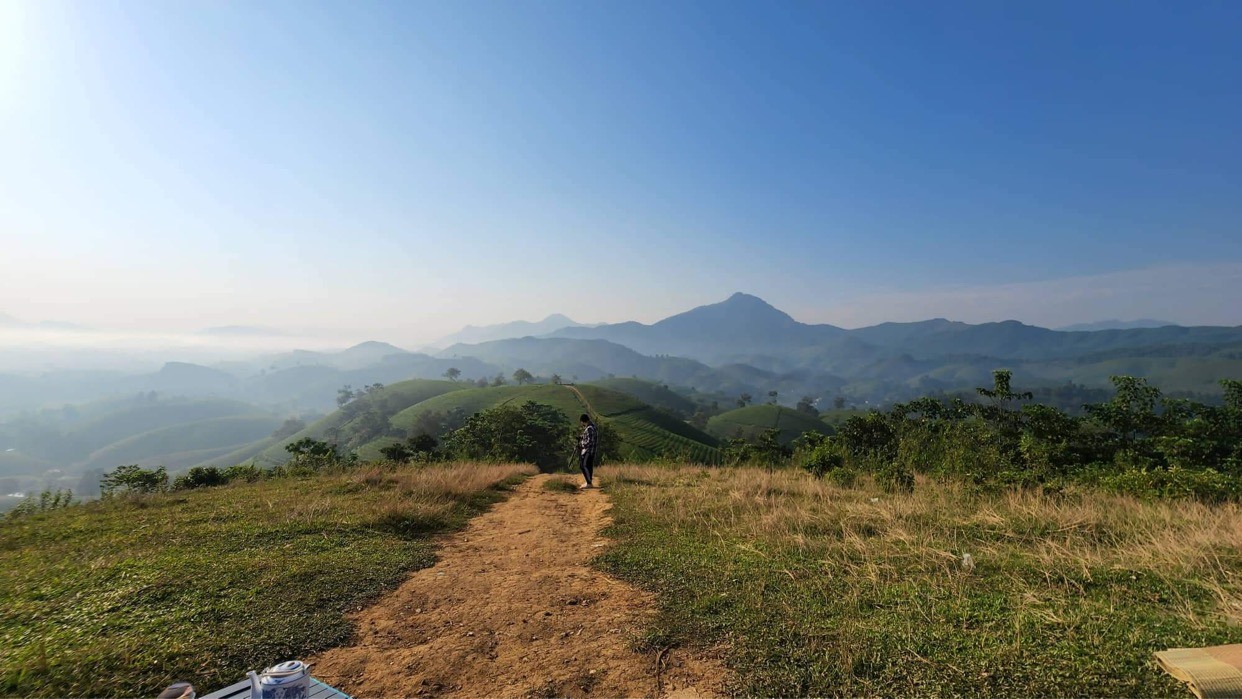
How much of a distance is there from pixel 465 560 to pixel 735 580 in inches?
180

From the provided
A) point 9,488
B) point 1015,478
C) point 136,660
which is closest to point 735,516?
point 1015,478

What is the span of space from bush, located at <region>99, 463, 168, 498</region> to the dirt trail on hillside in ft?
37.5

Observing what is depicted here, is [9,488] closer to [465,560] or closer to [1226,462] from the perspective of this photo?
[465,560]

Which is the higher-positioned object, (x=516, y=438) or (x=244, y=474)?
(x=244, y=474)

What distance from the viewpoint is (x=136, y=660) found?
14.4 feet

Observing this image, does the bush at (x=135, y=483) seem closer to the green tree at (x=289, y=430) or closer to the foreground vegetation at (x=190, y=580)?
the foreground vegetation at (x=190, y=580)

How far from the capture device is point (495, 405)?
3834 inches

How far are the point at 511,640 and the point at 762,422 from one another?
147 metres

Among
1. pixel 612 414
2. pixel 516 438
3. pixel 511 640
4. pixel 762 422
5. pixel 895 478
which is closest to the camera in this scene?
pixel 511 640

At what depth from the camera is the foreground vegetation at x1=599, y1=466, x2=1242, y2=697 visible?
12.9 ft

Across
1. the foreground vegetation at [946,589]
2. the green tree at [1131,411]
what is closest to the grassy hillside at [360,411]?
the foreground vegetation at [946,589]

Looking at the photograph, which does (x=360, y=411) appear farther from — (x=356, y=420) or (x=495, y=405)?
(x=495, y=405)

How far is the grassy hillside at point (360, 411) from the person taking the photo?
127 meters

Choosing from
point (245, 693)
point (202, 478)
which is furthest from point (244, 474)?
point (245, 693)
